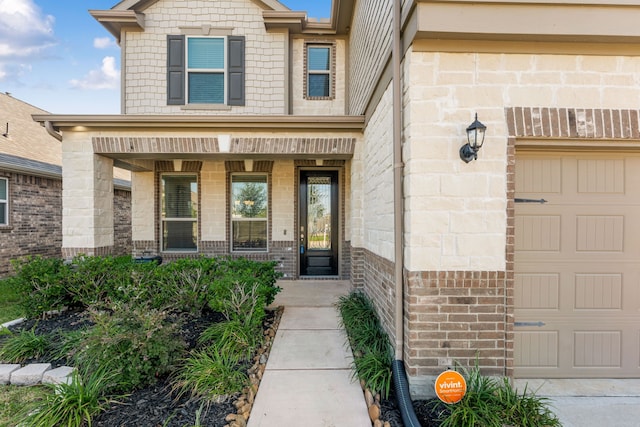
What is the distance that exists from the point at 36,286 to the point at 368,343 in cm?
458

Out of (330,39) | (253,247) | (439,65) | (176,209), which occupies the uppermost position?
(330,39)

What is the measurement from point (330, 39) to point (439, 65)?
5.40 metres

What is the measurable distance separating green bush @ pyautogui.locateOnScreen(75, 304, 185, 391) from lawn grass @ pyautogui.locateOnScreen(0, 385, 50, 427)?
1.33 feet

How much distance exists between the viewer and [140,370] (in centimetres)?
279

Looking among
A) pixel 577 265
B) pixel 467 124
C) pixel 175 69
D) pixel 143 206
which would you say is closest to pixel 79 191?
pixel 143 206

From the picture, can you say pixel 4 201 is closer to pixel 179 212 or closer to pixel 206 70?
pixel 179 212

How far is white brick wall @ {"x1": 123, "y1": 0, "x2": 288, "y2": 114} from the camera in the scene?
22.9ft

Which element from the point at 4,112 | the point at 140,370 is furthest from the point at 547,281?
the point at 4,112

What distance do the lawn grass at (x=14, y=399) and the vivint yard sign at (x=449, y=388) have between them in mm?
3061

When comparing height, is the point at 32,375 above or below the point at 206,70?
below

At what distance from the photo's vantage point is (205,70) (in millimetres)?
7055

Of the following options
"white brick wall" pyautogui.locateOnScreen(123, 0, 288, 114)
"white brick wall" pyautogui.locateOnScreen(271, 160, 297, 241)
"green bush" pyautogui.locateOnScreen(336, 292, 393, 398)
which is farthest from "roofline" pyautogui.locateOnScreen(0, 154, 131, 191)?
"green bush" pyautogui.locateOnScreen(336, 292, 393, 398)

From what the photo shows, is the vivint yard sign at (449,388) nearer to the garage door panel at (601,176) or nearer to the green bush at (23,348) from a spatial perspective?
the garage door panel at (601,176)

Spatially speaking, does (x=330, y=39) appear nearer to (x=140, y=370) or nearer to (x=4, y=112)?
(x=140, y=370)
